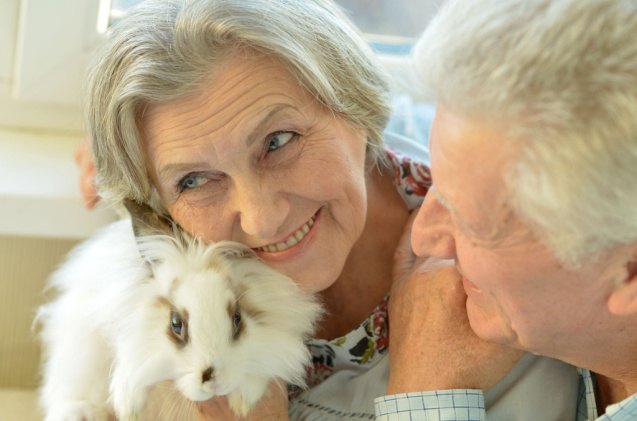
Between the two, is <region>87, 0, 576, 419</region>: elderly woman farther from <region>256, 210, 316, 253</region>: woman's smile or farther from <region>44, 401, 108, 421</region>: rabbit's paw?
<region>44, 401, 108, 421</region>: rabbit's paw

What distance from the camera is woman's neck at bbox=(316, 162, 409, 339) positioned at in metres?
1.50

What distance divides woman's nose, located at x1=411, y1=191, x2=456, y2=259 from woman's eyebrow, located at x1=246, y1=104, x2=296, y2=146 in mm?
265

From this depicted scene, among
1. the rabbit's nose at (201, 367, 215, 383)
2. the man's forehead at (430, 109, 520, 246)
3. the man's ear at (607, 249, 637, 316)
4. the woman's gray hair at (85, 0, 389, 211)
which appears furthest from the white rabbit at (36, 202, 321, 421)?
the man's ear at (607, 249, 637, 316)

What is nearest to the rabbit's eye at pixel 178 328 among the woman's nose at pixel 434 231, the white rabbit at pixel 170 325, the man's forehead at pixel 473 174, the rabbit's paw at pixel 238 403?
the white rabbit at pixel 170 325

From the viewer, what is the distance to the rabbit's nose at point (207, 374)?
1.20 m

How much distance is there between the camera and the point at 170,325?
125 cm

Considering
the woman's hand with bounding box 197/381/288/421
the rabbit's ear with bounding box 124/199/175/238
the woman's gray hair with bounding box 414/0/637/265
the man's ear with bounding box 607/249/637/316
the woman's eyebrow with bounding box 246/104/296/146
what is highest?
the woman's gray hair with bounding box 414/0/637/265

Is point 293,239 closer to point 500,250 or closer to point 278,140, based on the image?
point 278,140

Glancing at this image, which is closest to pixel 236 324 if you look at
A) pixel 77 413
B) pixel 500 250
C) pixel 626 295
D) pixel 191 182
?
pixel 191 182

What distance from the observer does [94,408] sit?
1.39 metres

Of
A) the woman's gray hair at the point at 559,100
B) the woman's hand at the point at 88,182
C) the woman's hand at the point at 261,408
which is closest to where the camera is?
the woman's gray hair at the point at 559,100

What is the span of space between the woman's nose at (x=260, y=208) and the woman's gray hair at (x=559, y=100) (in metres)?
0.42

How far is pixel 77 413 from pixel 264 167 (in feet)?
1.71

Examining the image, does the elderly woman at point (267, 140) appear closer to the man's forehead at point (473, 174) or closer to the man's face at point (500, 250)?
the man's face at point (500, 250)
